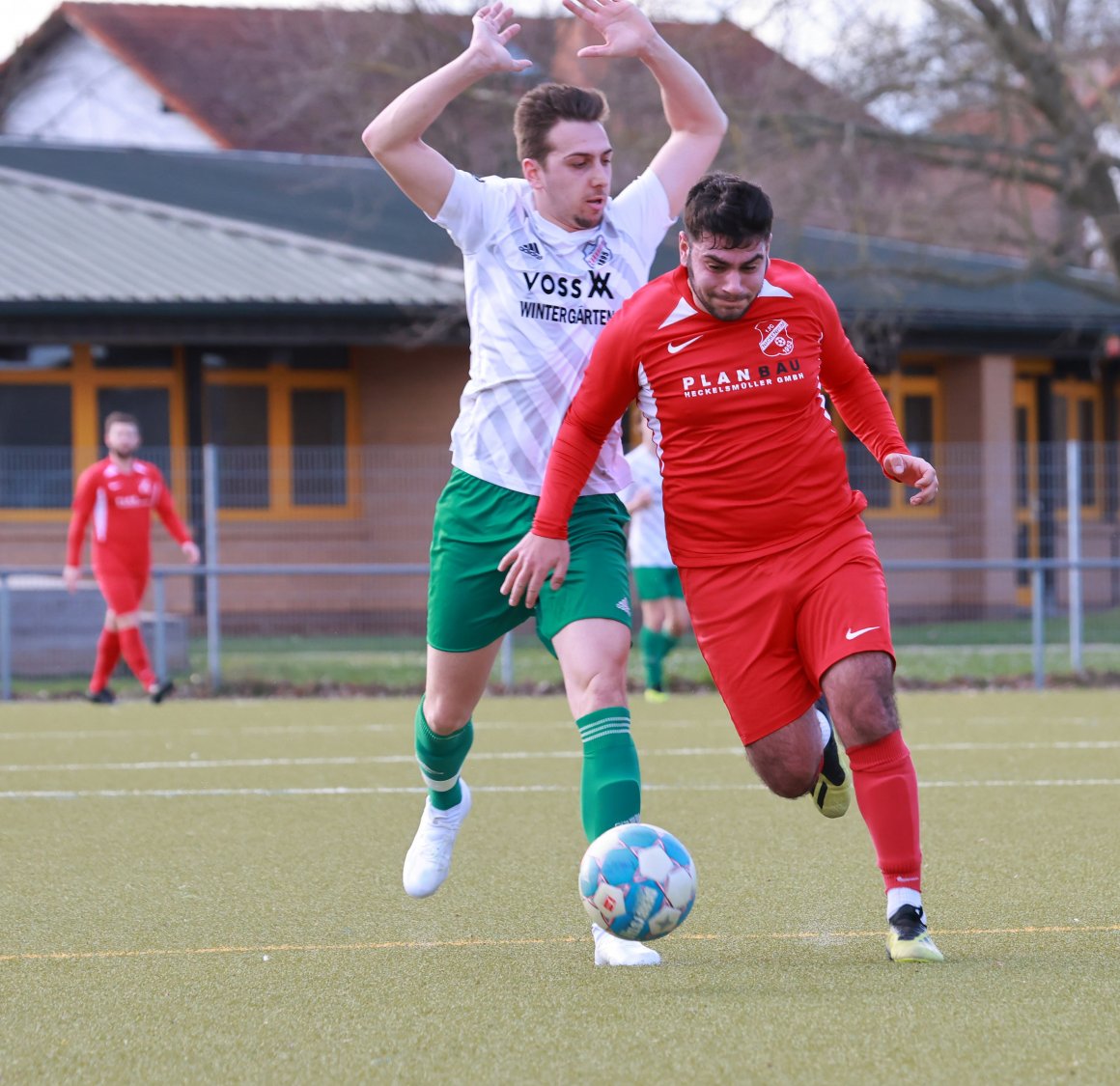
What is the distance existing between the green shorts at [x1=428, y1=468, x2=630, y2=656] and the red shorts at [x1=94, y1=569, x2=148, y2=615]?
9.06 meters

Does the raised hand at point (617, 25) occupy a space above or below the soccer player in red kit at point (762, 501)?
above

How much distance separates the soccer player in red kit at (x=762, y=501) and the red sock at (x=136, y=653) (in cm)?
930

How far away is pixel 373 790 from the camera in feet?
29.2

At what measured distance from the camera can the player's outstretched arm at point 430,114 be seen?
16.6 feet

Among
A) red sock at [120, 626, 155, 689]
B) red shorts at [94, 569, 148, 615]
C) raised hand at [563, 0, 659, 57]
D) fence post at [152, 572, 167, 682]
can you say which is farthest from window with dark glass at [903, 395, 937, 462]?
raised hand at [563, 0, 659, 57]

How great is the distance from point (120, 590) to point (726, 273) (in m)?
9.94

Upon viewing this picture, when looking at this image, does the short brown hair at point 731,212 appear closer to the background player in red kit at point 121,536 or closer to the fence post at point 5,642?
the background player in red kit at point 121,536

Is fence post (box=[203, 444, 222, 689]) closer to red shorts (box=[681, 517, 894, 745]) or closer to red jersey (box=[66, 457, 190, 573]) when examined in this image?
red jersey (box=[66, 457, 190, 573])

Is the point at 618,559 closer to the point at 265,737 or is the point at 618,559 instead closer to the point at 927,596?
the point at 265,737

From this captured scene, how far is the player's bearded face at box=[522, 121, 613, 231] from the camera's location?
16.6 feet

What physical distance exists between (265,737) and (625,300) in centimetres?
725

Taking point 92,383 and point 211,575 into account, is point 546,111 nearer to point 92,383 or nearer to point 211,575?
point 211,575

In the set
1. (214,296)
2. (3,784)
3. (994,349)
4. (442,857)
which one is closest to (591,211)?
(442,857)

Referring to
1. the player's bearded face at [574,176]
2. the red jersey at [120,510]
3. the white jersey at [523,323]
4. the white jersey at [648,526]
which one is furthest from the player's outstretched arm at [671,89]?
the red jersey at [120,510]
